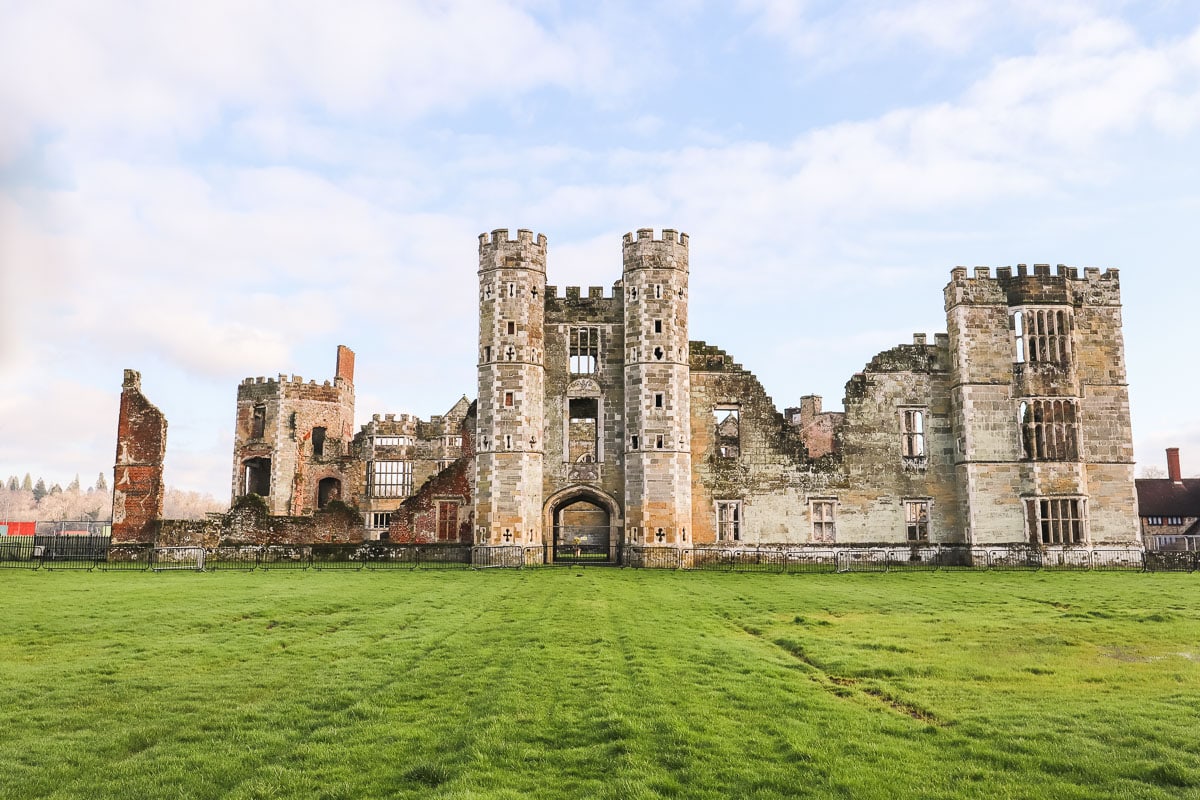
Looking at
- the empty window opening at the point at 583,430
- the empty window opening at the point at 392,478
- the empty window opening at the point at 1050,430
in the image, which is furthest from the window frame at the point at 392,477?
the empty window opening at the point at 1050,430

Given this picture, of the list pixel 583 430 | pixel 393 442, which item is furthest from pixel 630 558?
pixel 393 442

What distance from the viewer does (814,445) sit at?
59625mm

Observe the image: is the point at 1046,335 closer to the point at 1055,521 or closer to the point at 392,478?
the point at 1055,521

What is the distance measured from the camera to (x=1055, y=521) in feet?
124

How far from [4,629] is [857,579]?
25044 millimetres

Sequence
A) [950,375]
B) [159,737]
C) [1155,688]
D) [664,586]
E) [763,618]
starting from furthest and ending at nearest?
[950,375], [664,586], [763,618], [1155,688], [159,737]

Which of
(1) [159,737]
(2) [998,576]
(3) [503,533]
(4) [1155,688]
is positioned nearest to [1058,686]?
(4) [1155,688]

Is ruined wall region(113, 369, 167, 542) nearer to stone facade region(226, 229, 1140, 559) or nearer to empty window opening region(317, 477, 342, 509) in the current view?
stone facade region(226, 229, 1140, 559)

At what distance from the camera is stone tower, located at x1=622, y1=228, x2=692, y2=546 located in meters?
37.5

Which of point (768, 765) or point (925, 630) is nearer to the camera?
point (768, 765)

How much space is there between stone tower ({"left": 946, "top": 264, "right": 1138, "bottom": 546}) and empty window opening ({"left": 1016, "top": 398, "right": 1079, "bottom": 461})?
1.8 inches

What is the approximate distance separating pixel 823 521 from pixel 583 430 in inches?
810

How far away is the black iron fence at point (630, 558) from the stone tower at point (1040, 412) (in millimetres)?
1047

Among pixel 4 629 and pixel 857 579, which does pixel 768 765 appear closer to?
pixel 4 629
